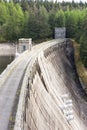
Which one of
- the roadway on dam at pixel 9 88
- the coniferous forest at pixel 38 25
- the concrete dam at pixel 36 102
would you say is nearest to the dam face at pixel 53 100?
the concrete dam at pixel 36 102

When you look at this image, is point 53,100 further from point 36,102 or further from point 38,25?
point 38,25

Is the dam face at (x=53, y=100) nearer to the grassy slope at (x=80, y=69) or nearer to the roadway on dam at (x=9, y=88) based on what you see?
the grassy slope at (x=80, y=69)

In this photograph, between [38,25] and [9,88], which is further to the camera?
[38,25]

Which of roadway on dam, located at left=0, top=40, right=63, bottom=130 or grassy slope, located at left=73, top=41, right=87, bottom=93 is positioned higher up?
roadway on dam, located at left=0, top=40, right=63, bottom=130

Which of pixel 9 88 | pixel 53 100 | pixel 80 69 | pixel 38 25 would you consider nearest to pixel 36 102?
pixel 9 88

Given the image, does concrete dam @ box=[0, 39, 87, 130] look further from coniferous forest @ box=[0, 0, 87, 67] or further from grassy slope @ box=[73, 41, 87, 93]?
coniferous forest @ box=[0, 0, 87, 67]

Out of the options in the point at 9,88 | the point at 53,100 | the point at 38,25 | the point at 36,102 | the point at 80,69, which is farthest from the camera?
the point at 38,25

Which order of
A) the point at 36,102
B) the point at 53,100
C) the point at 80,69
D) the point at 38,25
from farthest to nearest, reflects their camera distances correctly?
the point at 38,25 < the point at 80,69 < the point at 53,100 < the point at 36,102

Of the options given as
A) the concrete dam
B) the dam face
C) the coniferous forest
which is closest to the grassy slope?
the dam face

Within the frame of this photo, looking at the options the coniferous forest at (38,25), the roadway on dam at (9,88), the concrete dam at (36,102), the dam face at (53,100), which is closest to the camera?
the roadway on dam at (9,88)
